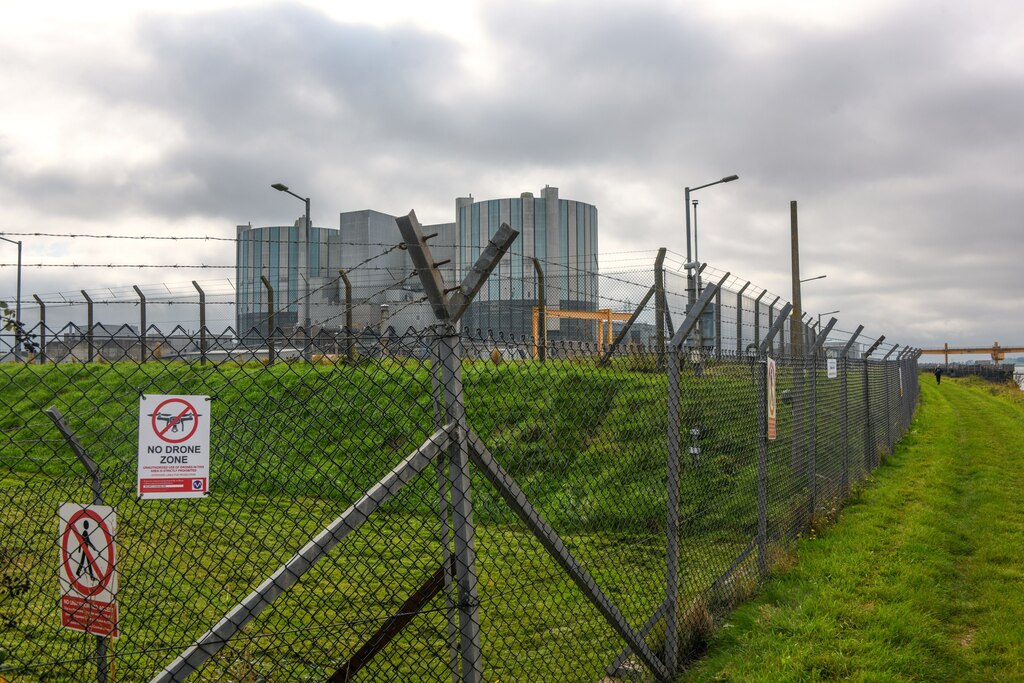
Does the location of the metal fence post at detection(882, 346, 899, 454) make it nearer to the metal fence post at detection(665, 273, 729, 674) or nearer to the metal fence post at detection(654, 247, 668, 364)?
the metal fence post at detection(654, 247, 668, 364)

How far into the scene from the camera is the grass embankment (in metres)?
4.55

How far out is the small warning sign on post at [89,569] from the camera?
3141 millimetres

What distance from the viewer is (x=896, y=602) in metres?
5.54

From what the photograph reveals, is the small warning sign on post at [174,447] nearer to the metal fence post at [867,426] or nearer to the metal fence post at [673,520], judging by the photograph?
the metal fence post at [673,520]

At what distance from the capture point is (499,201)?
20172 mm

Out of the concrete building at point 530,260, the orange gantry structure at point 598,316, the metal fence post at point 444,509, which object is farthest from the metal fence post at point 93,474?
the orange gantry structure at point 598,316

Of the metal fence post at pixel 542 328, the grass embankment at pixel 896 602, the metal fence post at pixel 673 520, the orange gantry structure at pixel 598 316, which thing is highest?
the orange gantry structure at pixel 598 316

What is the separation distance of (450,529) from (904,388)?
1877 centimetres

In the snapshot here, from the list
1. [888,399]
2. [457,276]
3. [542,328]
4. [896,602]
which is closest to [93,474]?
[542,328]

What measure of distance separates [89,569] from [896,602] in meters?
5.27

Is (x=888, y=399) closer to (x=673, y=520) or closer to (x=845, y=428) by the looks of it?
(x=845, y=428)

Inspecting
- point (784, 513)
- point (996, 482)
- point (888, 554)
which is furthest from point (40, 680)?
point (996, 482)

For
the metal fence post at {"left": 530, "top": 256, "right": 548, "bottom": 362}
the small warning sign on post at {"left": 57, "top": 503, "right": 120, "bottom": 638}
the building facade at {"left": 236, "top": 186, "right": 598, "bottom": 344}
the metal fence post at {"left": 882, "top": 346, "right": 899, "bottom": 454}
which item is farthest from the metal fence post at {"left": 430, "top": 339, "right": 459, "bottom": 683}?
the metal fence post at {"left": 882, "top": 346, "right": 899, "bottom": 454}

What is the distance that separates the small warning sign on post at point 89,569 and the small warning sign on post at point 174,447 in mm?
932
